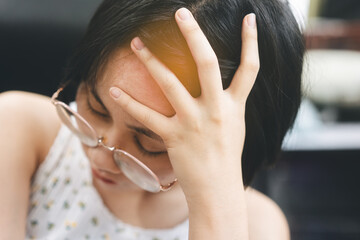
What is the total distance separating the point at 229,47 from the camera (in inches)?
23.8

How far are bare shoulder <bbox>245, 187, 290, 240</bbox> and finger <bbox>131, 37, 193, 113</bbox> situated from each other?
1.46 ft

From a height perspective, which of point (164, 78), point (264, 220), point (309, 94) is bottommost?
point (309, 94)

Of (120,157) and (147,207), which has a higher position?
(120,157)

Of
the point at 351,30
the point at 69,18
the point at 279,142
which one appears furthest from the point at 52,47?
the point at 351,30

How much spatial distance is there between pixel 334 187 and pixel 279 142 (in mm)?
954

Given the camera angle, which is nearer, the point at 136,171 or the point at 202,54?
the point at 202,54

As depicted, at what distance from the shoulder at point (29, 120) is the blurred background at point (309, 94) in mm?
188

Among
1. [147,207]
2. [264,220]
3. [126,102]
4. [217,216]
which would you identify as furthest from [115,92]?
[264,220]

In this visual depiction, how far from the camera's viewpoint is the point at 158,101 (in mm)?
591

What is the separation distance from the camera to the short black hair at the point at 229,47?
0.58 metres

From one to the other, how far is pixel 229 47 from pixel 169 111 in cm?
14

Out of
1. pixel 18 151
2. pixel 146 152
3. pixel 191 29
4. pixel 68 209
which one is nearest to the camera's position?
pixel 191 29

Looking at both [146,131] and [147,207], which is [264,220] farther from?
[146,131]

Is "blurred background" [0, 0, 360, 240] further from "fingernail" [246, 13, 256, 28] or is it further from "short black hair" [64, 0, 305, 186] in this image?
"fingernail" [246, 13, 256, 28]
